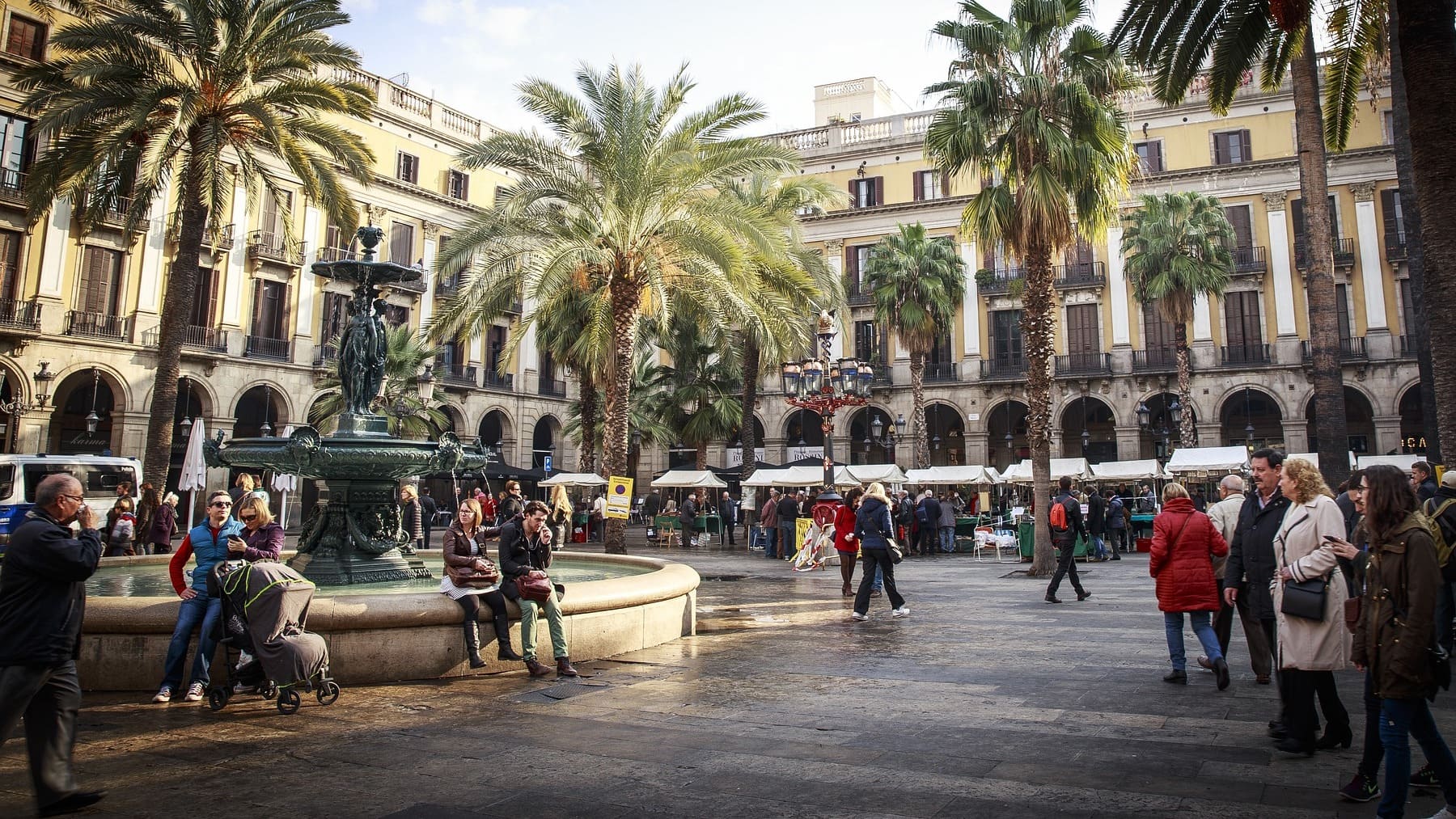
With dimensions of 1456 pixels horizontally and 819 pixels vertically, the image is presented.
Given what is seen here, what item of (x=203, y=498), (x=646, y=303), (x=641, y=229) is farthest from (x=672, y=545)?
(x=203, y=498)

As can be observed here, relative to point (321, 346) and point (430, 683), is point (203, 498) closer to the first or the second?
point (321, 346)

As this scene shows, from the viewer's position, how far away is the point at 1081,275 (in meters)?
36.2

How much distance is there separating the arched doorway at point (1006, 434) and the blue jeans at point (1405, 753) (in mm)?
33919

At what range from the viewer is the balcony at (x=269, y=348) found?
100.0ft

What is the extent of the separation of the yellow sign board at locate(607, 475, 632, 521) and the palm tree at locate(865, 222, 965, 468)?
709 inches

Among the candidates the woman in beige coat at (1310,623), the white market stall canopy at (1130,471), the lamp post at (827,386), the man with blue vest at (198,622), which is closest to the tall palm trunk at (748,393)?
the lamp post at (827,386)

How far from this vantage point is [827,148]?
131 feet

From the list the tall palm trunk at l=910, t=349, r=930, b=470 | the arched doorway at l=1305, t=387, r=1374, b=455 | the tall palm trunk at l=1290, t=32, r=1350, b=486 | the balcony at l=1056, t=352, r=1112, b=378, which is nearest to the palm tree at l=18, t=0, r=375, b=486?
the tall palm trunk at l=1290, t=32, r=1350, b=486

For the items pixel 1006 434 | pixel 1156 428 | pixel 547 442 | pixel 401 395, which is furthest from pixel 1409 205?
pixel 547 442

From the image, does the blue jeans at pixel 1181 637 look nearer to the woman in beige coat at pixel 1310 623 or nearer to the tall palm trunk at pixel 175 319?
the woman in beige coat at pixel 1310 623

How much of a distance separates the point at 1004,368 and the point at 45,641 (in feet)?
119

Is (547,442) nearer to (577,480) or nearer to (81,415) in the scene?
(577,480)

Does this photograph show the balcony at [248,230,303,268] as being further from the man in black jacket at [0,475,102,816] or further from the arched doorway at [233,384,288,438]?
the man in black jacket at [0,475,102,816]

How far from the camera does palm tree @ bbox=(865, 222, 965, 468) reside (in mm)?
32125
